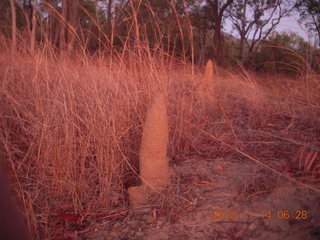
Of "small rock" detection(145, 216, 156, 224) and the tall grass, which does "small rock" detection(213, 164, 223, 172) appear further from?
"small rock" detection(145, 216, 156, 224)

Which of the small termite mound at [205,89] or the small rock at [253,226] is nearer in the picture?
the small rock at [253,226]

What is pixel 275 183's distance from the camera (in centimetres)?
152

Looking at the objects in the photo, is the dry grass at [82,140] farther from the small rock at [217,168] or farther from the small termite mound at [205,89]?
the small termite mound at [205,89]

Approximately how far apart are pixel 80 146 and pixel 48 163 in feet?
0.77

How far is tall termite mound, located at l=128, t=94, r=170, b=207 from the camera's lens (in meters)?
1.64

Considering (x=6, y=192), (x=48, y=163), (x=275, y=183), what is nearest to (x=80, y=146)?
(x=48, y=163)

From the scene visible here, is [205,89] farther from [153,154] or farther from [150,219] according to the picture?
[150,219]

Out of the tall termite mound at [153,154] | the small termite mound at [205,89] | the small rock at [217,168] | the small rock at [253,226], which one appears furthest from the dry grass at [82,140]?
the small rock at [253,226]

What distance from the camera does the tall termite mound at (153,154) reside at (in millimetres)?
1644

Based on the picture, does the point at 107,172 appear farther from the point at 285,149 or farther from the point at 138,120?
the point at 285,149

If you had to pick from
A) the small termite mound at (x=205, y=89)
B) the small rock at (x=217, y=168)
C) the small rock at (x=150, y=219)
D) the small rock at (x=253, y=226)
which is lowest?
the small rock at (x=150, y=219)

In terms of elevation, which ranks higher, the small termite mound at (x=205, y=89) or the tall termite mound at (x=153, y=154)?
the small termite mound at (x=205, y=89)
